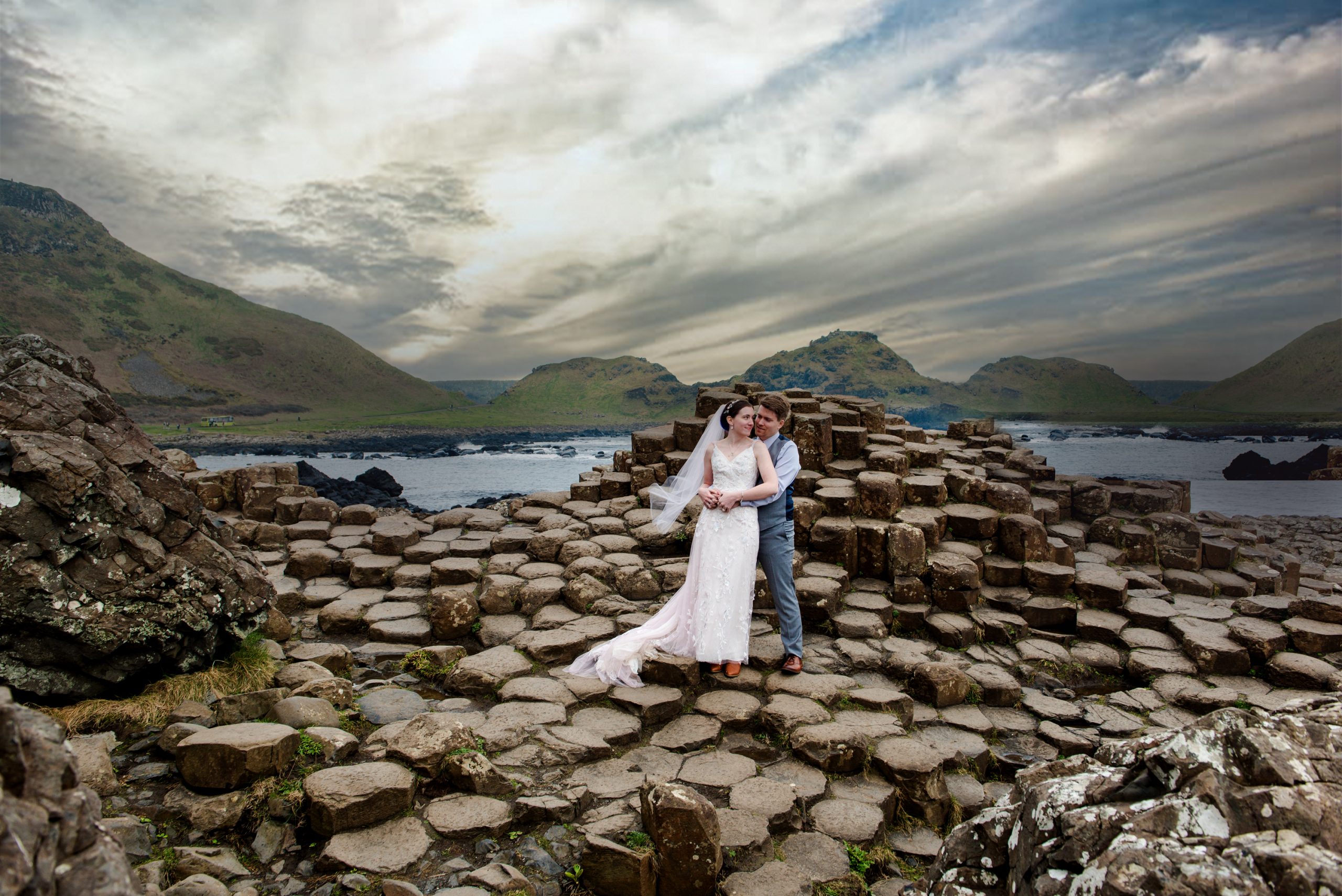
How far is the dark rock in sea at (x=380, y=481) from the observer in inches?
1141

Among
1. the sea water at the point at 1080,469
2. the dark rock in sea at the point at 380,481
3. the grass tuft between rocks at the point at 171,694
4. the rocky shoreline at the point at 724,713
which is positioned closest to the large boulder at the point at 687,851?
the rocky shoreline at the point at 724,713

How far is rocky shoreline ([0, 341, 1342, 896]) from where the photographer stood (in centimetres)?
219

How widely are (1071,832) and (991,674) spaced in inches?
227

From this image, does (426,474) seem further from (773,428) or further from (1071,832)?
(1071,832)

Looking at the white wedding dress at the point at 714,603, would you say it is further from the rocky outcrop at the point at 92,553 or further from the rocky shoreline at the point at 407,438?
the rocky shoreline at the point at 407,438

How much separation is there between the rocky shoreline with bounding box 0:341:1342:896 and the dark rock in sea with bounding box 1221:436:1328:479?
113 feet

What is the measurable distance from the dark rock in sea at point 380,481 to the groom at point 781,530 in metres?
25.3

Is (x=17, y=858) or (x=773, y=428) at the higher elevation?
(x=773, y=428)

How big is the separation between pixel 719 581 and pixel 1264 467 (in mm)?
47359

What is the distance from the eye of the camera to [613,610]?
8.15m

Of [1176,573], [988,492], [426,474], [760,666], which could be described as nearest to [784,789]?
[760,666]

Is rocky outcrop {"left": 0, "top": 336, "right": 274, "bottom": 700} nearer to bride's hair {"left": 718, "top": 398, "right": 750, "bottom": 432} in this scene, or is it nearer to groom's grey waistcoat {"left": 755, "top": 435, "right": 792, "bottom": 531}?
bride's hair {"left": 718, "top": 398, "right": 750, "bottom": 432}

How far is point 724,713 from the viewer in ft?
19.4

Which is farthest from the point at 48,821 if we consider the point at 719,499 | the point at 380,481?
the point at 380,481
